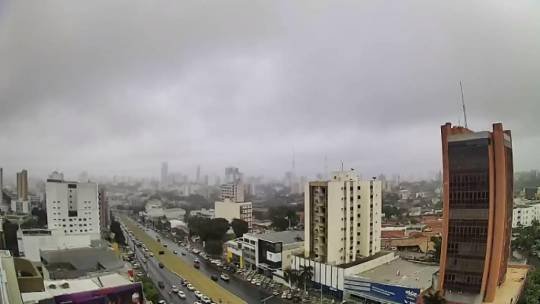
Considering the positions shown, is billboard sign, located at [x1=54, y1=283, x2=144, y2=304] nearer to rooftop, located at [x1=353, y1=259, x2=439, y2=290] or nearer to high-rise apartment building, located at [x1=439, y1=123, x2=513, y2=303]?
rooftop, located at [x1=353, y1=259, x2=439, y2=290]

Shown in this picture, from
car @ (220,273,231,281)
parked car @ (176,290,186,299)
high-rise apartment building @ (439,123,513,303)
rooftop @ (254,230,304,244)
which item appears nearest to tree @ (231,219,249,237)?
rooftop @ (254,230,304,244)

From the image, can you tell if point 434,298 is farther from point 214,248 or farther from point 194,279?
point 214,248

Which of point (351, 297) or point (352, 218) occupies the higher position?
point (352, 218)

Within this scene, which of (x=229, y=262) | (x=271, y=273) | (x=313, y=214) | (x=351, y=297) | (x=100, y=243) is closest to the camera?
(x=351, y=297)

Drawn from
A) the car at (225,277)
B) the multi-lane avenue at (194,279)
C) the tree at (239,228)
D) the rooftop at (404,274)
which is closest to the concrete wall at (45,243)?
the multi-lane avenue at (194,279)

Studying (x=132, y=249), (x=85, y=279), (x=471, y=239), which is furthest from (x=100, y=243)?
(x=471, y=239)

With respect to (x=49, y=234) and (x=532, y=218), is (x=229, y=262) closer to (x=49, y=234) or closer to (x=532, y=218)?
(x=49, y=234)
